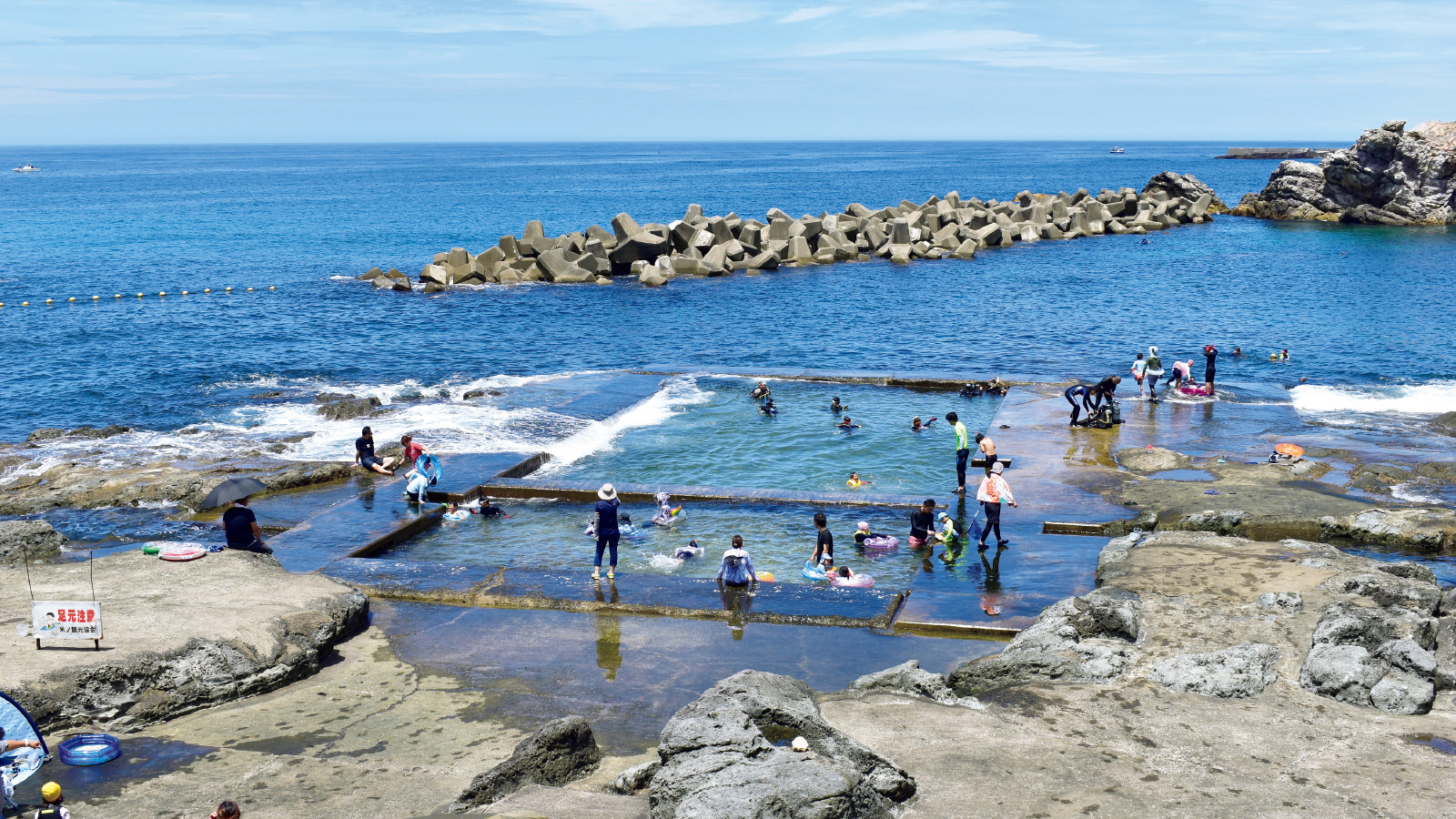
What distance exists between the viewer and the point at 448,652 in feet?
43.1

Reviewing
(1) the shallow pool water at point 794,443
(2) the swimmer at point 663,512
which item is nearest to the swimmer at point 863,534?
(1) the shallow pool water at point 794,443

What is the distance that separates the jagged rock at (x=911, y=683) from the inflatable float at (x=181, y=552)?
366 inches

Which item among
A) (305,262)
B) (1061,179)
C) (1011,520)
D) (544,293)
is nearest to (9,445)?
(1011,520)

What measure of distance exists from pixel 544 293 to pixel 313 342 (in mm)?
12848

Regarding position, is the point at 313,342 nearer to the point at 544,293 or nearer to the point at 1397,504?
the point at 544,293

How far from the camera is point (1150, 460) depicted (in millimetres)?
21016

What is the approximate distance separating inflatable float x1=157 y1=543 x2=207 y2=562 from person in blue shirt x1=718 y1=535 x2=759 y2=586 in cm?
734

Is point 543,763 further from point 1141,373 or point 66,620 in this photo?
point 1141,373

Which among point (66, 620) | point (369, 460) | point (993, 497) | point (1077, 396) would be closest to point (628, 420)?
point (369, 460)

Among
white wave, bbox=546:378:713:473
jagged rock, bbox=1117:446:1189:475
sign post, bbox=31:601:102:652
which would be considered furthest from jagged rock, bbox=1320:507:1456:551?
sign post, bbox=31:601:102:652

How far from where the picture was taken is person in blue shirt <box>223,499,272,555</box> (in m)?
15.4

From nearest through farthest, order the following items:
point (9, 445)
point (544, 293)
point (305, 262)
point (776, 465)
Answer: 1. point (776, 465)
2. point (9, 445)
3. point (544, 293)
4. point (305, 262)

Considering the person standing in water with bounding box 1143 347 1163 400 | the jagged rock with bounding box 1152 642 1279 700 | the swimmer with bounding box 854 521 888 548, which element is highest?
the person standing in water with bounding box 1143 347 1163 400

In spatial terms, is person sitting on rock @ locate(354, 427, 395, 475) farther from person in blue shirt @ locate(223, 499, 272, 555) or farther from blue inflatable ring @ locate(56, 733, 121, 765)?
blue inflatable ring @ locate(56, 733, 121, 765)
